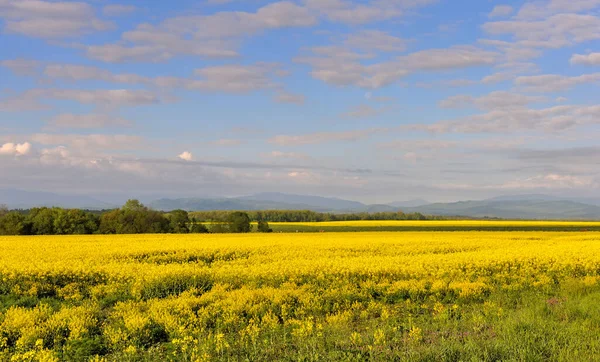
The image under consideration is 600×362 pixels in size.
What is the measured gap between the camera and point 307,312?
11758 mm

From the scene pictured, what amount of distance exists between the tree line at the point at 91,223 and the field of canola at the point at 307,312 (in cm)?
4946

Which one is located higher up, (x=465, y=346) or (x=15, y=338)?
(x=465, y=346)

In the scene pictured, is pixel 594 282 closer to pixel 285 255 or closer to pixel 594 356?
pixel 594 356

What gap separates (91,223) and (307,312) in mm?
64036

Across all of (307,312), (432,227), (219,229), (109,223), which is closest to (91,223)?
(109,223)

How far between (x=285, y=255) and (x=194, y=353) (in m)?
17.3

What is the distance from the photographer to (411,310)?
39.3 feet

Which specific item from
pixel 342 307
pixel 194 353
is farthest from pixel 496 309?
pixel 194 353

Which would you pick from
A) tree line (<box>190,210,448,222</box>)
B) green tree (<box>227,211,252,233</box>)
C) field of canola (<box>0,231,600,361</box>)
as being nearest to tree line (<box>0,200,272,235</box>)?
green tree (<box>227,211,252,233</box>)

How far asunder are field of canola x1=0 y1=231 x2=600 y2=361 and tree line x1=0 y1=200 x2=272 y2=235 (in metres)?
49.5

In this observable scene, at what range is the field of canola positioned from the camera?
7934mm

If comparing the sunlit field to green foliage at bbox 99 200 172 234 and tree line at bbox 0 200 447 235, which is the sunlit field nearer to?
tree line at bbox 0 200 447 235

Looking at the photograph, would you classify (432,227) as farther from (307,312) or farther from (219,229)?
(307,312)

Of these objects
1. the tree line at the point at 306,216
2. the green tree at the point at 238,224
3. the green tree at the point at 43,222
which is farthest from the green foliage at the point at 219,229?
the tree line at the point at 306,216
